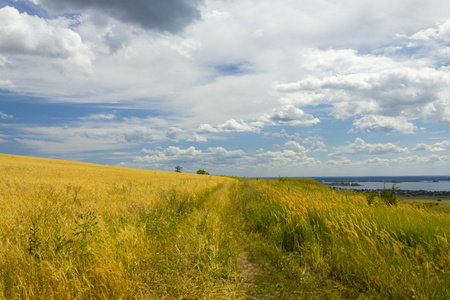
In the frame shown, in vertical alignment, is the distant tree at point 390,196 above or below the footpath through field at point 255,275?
above

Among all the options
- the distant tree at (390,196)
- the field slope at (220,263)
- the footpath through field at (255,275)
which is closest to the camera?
the field slope at (220,263)

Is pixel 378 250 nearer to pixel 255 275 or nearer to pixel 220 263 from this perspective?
pixel 255 275

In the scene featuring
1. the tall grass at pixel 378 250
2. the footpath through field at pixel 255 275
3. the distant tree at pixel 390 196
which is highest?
the distant tree at pixel 390 196

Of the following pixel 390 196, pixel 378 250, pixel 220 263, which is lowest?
pixel 220 263

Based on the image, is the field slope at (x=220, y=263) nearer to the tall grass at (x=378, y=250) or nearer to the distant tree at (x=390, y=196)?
the tall grass at (x=378, y=250)

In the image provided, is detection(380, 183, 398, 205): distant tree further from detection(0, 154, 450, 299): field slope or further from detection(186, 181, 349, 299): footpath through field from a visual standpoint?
detection(186, 181, 349, 299): footpath through field

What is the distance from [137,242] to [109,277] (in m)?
1.11

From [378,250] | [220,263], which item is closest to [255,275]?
[220,263]

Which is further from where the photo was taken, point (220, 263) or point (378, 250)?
point (220, 263)

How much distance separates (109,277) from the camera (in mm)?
3609

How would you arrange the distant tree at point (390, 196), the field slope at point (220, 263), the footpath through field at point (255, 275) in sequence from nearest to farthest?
1. the field slope at point (220, 263)
2. the footpath through field at point (255, 275)
3. the distant tree at point (390, 196)

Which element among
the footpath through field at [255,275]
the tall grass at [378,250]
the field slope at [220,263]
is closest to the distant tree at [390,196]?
the tall grass at [378,250]

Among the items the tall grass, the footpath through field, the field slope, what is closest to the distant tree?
the tall grass

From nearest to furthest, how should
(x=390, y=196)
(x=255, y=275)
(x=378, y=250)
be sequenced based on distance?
(x=378, y=250) → (x=255, y=275) → (x=390, y=196)
